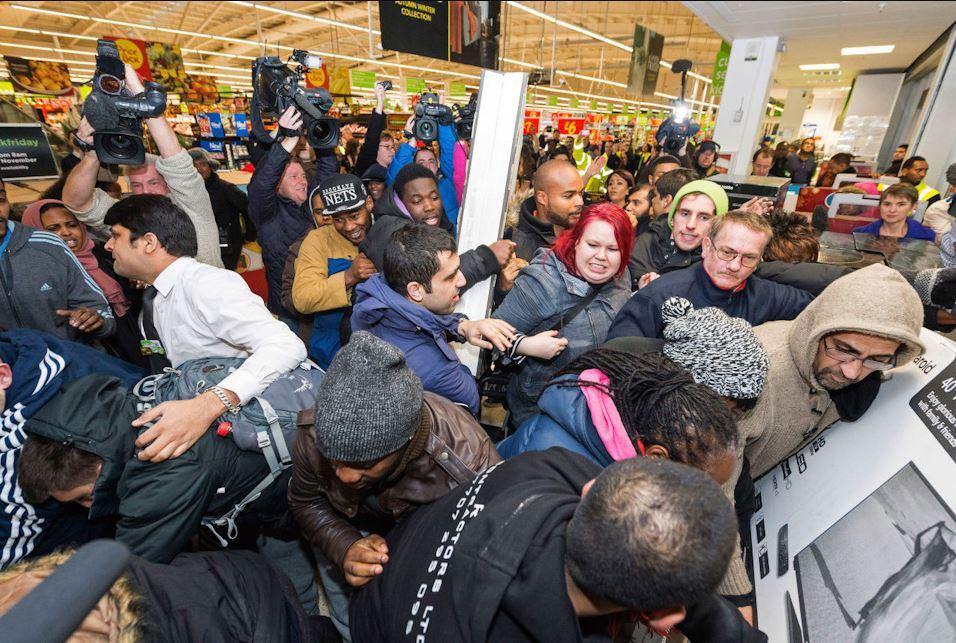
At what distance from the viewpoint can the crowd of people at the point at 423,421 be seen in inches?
30.0

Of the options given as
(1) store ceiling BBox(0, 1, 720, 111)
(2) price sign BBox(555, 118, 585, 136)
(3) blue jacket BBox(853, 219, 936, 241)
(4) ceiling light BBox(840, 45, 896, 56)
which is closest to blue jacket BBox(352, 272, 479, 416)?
(3) blue jacket BBox(853, 219, 936, 241)

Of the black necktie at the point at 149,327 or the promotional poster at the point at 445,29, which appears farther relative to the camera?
the promotional poster at the point at 445,29

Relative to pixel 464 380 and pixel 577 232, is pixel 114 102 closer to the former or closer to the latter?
pixel 464 380

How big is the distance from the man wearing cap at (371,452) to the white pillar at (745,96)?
9.64 meters

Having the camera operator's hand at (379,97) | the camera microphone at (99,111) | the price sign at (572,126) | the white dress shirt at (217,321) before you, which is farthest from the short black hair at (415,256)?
the price sign at (572,126)

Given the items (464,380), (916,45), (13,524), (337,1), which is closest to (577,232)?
(464,380)

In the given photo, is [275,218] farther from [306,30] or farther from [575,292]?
[306,30]

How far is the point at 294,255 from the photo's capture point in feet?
9.12

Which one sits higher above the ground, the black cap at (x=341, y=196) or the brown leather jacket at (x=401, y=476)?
the black cap at (x=341, y=196)

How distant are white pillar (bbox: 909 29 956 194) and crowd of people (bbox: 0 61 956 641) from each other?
7.09 metres

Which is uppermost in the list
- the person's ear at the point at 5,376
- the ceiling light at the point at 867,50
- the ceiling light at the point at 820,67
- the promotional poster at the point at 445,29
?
the ceiling light at the point at 820,67

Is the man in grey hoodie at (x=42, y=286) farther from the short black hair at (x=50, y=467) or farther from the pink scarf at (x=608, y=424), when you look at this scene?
the pink scarf at (x=608, y=424)

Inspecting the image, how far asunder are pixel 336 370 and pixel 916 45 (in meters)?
12.7

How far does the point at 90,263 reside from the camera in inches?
103
